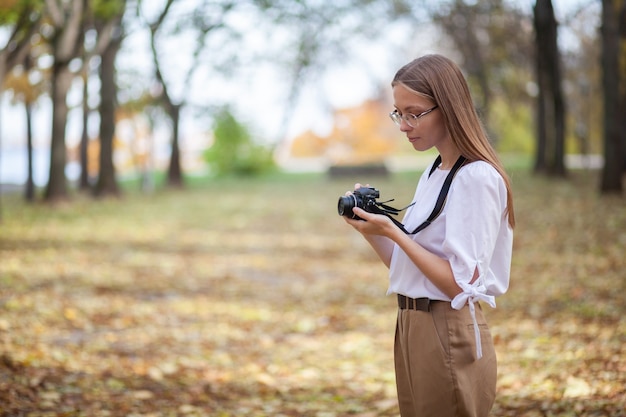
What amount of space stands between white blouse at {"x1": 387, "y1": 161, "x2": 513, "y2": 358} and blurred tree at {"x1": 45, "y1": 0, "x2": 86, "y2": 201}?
1610cm

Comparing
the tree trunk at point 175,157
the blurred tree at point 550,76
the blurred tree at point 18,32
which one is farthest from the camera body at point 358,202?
the tree trunk at point 175,157

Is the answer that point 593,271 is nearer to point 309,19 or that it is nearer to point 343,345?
point 343,345

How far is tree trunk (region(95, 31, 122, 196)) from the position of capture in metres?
22.7

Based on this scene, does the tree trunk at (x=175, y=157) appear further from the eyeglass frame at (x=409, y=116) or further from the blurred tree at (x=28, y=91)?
the eyeglass frame at (x=409, y=116)

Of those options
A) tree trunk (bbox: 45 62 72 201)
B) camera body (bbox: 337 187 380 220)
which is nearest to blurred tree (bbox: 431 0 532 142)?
tree trunk (bbox: 45 62 72 201)

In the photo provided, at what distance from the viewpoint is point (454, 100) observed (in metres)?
2.55

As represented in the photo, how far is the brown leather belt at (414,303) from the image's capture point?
260 centimetres

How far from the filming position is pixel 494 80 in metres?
29.8

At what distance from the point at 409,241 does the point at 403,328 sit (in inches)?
14.8

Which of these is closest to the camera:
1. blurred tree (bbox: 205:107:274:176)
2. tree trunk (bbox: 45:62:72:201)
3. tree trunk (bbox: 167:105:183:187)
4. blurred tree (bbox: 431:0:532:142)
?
tree trunk (bbox: 45:62:72:201)

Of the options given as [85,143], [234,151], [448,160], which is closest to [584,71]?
[234,151]

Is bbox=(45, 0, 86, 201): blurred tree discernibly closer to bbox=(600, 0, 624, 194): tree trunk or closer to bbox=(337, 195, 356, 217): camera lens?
bbox=(600, 0, 624, 194): tree trunk

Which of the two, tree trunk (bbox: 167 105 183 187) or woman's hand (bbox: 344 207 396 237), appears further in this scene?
tree trunk (bbox: 167 105 183 187)

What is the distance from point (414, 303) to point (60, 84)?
1837cm
